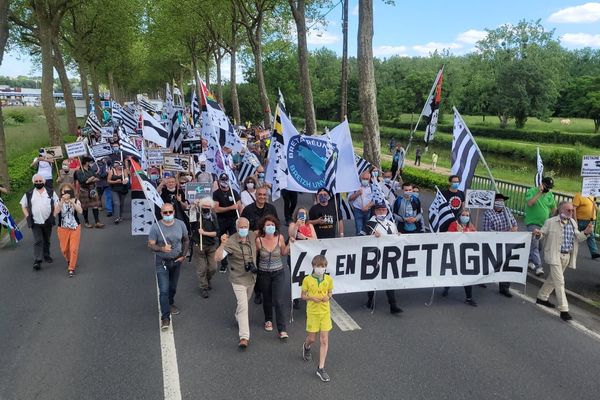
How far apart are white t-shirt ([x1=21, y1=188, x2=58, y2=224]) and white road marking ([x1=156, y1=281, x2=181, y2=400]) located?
4.12 m

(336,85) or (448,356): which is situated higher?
(336,85)

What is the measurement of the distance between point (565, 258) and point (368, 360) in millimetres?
3685

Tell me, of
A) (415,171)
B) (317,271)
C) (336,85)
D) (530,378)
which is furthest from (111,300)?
(336,85)

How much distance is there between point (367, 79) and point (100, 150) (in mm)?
8420

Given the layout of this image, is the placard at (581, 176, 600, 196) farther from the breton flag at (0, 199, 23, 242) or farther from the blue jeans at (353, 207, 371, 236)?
the breton flag at (0, 199, 23, 242)

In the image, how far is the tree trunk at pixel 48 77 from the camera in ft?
72.2

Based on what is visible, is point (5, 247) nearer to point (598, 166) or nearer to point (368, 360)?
point (368, 360)

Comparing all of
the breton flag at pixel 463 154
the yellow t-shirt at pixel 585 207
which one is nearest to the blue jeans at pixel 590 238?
the yellow t-shirt at pixel 585 207

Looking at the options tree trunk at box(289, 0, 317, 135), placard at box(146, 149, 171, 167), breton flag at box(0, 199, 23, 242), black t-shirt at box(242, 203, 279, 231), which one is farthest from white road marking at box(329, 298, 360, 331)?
tree trunk at box(289, 0, 317, 135)

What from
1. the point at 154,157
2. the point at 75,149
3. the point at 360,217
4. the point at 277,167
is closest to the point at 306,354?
the point at 360,217

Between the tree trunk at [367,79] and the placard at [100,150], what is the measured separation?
313 inches

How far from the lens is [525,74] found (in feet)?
180

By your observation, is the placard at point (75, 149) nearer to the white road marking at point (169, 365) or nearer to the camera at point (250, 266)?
the white road marking at point (169, 365)

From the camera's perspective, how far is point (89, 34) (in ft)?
119
